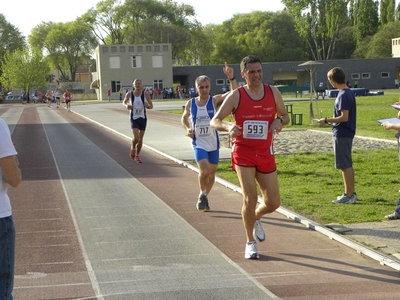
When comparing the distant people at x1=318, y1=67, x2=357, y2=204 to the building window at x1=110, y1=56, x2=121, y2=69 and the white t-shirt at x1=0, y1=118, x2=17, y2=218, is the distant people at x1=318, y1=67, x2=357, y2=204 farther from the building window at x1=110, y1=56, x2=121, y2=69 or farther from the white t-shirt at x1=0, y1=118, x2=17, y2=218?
the building window at x1=110, y1=56, x2=121, y2=69

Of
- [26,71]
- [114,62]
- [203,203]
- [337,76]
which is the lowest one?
[203,203]

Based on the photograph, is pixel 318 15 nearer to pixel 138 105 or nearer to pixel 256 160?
pixel 138 105

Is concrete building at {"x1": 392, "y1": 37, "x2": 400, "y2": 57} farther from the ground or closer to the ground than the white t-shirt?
farther from the ground

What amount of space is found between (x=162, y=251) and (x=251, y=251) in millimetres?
1015

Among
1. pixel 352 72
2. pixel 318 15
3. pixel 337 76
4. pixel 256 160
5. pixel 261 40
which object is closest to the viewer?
pixel 256 160

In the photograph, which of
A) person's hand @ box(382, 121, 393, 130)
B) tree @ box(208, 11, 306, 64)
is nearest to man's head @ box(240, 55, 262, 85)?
person's hand @ box(382, 121, 393, 130)

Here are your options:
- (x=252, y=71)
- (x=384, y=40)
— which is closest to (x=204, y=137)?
(x=252, y=71)

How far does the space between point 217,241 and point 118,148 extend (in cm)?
1353

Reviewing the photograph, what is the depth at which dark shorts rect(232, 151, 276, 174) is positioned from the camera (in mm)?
7344

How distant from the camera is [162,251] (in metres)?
7.81

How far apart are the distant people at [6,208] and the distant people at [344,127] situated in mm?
6438

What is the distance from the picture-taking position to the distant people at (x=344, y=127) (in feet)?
33.8

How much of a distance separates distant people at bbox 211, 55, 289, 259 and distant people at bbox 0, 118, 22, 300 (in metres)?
3.03

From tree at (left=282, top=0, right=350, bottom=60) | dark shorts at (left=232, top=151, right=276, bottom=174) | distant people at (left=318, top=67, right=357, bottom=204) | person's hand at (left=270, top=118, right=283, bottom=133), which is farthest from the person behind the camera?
tree at (left=282, top=0, right=350, bottom=60)
